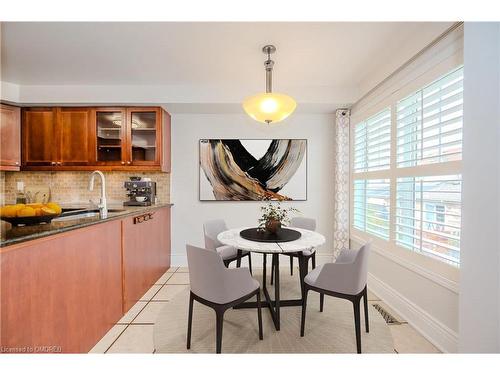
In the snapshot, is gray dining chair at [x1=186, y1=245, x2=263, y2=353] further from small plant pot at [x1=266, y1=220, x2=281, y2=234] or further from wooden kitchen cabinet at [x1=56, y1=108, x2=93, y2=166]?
wooden kitchen cabinet at [x1=56, y1=108, x2=93, y2=166]

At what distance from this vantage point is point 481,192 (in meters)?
1.28

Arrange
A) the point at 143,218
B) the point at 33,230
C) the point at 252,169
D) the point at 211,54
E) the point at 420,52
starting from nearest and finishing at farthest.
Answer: the point at 33,230, the point at 420,52, the point at 211,54, the point at 143,218, the point at 252,169

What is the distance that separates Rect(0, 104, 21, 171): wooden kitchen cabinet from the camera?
110 inches

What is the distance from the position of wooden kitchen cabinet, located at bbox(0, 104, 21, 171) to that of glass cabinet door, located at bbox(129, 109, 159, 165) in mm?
1489

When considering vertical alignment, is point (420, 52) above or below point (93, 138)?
above

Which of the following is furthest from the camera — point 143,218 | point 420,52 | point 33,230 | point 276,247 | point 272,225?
point 143,218

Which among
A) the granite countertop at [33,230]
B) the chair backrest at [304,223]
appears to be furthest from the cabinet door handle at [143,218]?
the chair backrest at [304,223]

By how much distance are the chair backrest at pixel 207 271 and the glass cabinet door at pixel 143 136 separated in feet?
6.56

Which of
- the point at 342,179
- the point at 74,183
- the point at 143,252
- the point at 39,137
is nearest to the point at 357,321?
the point at 342,179

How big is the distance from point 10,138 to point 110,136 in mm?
1239

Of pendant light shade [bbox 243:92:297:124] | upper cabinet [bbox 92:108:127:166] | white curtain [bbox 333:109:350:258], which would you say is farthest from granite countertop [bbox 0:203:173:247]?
white curtain [bbox 333:109:350:258]

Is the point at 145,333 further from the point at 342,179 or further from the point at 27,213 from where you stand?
the point at 342,179

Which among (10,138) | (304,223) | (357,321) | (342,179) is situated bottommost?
(357,321)
